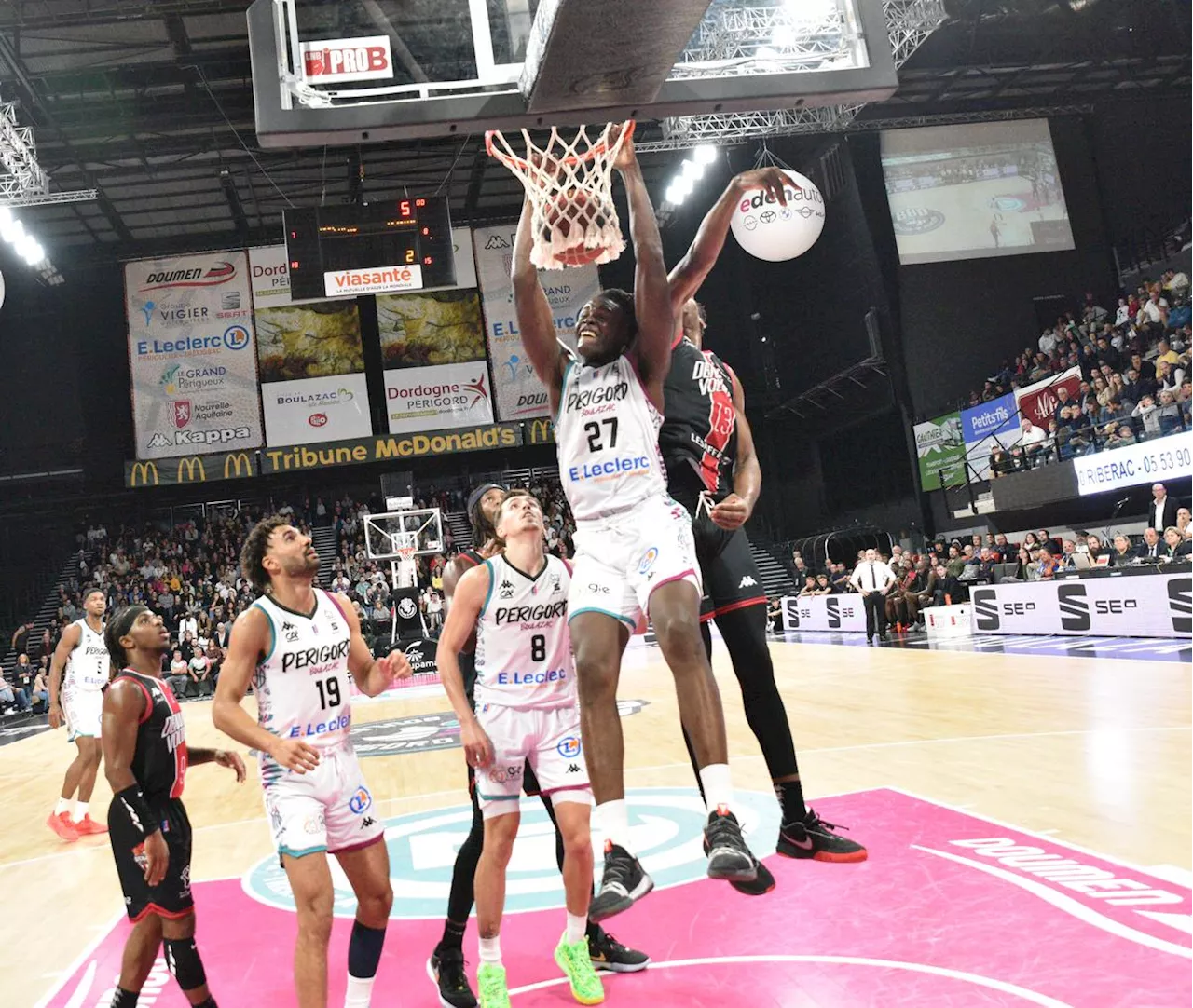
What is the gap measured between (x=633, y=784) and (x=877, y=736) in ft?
6.67

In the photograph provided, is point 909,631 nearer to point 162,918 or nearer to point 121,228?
point 162,918

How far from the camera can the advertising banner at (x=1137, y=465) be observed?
47.0ft

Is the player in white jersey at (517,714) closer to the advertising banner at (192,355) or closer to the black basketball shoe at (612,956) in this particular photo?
the black basketball shoe at (612,956)

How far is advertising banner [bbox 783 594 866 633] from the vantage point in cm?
1834

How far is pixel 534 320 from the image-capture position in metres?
3.53

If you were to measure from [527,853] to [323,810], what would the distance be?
2267 millimetres

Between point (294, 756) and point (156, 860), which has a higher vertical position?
point (294, 756)

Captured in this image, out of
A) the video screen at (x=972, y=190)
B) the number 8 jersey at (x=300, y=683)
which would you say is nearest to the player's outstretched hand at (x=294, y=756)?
the number 8 jersey at (x=300, y=683)

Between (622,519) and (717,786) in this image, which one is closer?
(717,786)

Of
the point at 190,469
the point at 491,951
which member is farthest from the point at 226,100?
the point at 491,951

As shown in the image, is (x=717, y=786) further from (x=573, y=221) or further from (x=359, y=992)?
(x=573, y=221)

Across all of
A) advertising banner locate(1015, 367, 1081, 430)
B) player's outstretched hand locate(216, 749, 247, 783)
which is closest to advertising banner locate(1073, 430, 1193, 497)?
advertising banner locate(1015, 367, 1081, 430)

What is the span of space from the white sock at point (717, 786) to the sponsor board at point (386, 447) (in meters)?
21.3

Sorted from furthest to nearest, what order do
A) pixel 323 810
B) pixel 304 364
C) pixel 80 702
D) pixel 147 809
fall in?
pixel 304 364
pixel 80 702
pixel 147 809
pixel 323 810
